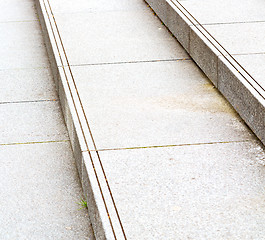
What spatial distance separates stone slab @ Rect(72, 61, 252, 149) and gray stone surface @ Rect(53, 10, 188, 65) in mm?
271

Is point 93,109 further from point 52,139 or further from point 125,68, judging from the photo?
point 125,68

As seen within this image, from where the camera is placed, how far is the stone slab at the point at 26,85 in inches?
233

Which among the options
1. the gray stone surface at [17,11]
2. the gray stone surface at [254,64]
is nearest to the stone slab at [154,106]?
Result: the gray stone surface at [254,64]

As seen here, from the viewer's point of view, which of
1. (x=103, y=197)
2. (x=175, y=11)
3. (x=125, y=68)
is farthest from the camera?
(x=175, y=11)

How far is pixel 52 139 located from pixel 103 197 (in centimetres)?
156

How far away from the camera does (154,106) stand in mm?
4949

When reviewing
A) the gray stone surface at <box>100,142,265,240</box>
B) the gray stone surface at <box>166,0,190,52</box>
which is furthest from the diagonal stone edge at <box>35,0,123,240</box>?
the gray stone surface at <box>166,0,190,52</box>

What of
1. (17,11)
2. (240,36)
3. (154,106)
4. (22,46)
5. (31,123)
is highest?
(240,36)

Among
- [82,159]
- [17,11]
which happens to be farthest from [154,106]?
[17,11]

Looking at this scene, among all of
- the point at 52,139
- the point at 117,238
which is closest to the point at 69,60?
the point at 52,139

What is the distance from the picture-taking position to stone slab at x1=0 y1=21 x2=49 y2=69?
6.82 m

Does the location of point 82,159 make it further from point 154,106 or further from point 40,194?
point 154,106

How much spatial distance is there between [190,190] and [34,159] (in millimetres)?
1572

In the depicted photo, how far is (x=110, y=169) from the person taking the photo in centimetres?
398
